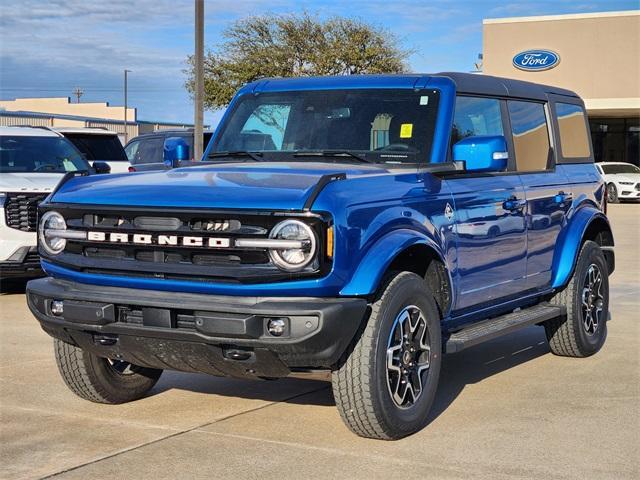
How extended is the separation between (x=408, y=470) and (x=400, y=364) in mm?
642

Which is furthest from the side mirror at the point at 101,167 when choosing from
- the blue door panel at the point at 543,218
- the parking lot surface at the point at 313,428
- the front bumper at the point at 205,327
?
the front bumper at the point at 205,327

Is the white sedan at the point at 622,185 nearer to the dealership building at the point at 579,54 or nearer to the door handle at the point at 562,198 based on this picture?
the dealership building at the point at 579,54

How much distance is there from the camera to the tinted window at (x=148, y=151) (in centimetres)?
1781

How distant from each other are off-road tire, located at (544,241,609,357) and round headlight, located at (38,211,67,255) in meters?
3.80

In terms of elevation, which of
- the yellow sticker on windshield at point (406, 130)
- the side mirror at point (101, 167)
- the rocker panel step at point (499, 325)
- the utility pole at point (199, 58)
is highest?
the utility pole at point (199, 58)

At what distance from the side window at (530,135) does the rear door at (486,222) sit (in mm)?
194

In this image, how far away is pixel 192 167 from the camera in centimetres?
605

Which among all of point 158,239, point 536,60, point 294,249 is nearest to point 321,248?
point 294,249

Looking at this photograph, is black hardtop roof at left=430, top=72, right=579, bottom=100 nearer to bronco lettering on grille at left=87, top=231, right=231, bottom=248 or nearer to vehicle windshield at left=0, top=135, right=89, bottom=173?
bronco lettering on grille at left=87, top=231, right=231, bottom=248

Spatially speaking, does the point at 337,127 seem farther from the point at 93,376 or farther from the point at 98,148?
the point at 98,148

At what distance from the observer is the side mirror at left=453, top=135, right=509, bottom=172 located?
19.1 feet

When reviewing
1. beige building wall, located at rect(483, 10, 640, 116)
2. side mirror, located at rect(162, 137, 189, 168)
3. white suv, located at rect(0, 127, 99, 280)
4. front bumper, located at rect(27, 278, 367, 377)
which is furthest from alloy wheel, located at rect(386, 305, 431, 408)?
beige building wall, located at rect(483, 10, 640, 116)

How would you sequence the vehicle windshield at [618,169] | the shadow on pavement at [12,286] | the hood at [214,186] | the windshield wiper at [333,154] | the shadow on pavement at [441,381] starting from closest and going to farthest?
the hood at [214,186]
the windshield wiper at [333,154]
the shadow on pavement at [441,381]
the shadow on pavement at [12,286]
the vehicle windshield at [618,169]

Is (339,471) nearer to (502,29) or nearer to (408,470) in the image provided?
(408,470)
